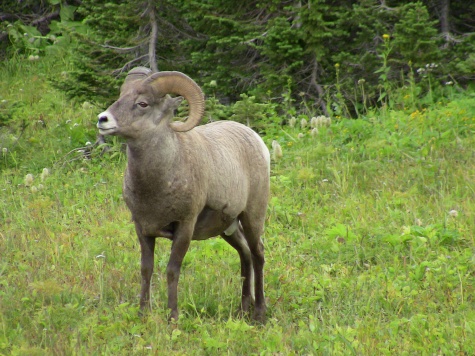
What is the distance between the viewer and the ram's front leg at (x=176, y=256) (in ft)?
18.2

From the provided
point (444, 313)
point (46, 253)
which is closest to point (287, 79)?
point (46, 253)

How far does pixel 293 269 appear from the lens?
6934 mm

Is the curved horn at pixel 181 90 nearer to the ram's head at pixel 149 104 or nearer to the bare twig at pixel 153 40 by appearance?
the ram's head at pixel 149 104

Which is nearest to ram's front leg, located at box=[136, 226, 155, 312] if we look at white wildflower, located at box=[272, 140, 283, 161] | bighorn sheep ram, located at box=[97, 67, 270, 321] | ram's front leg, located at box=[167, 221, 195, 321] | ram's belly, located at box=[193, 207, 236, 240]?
bighorn sheep ram, located at box=[97, 67, 270, 321]

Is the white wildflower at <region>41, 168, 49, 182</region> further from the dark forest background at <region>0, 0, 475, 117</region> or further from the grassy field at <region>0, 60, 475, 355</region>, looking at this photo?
the dark forest background at <region>0, 0, 475, 117</region>

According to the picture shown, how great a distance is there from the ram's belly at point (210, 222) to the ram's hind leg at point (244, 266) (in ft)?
1.42

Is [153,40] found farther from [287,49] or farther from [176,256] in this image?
[176,256]

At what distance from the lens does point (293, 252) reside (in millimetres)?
7281

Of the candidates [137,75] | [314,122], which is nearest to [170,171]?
[137,75]

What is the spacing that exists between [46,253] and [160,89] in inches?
92.0

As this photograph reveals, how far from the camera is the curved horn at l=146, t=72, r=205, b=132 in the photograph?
5.49 meters

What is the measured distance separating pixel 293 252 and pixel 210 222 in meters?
1.60

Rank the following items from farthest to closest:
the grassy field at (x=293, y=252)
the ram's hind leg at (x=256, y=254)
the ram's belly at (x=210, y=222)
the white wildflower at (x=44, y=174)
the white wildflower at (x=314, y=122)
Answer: the white wildflower at (x=314, y=122) → the white wildflower at (x=44, y=174) → the ram's hind leg at (x=256, y=254) → the ram's belly at (x=210, y=222) → the grassy field at (x=293, y=252)

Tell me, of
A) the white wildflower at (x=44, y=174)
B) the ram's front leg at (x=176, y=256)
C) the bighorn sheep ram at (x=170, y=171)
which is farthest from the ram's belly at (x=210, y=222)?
the white wildflower at (x=44, y=174)
